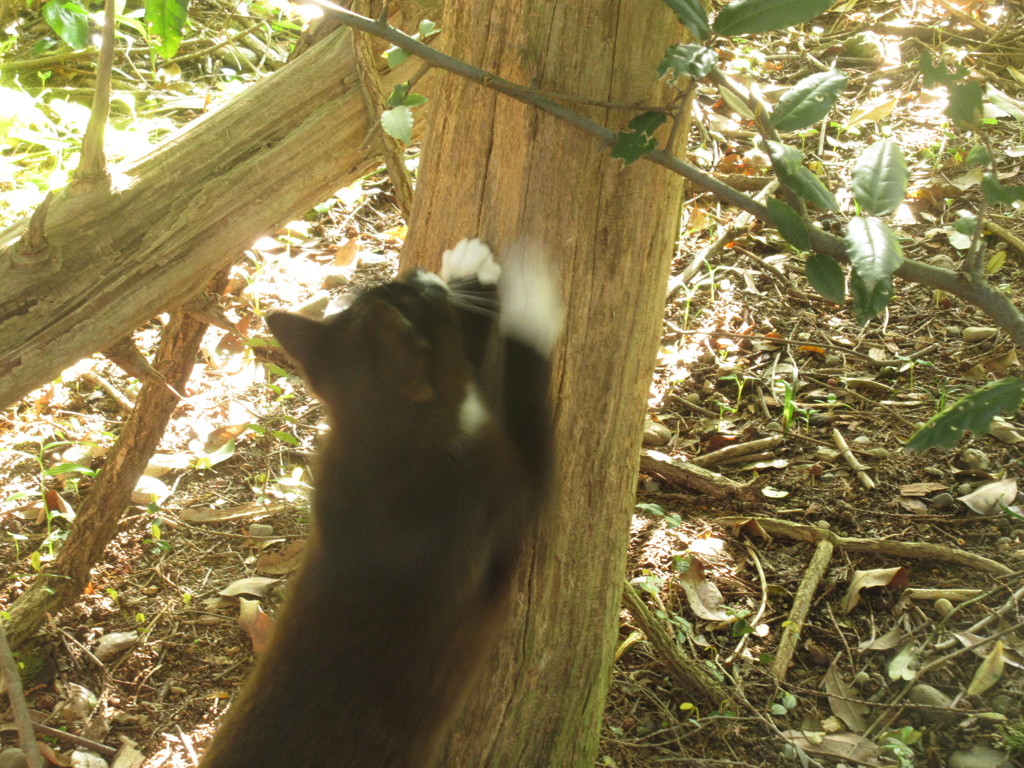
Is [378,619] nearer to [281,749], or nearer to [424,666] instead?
[424,666]

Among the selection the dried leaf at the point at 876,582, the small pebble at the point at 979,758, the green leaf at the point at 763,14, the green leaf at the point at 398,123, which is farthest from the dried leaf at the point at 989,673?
the green leaf at the point at 398,123

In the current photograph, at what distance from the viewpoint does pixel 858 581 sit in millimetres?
3021

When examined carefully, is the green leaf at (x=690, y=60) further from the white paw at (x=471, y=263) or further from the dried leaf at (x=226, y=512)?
the dried leaf at (x=226, y=512)

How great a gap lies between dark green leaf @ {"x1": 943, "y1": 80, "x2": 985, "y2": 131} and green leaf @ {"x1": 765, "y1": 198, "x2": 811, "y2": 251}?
332 millimetres

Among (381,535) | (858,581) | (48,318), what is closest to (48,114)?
(48,318)

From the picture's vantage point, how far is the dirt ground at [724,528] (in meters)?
2.76

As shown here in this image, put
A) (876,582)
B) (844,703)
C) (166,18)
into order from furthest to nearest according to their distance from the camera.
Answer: (876,582) < (844,703) < (166,18)

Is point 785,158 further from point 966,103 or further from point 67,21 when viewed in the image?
point 67,21

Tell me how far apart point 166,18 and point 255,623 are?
6.82 ft

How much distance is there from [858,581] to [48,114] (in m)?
4.91

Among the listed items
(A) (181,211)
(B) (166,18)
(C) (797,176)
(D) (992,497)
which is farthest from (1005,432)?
(B) (166,18)

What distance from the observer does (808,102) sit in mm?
1745

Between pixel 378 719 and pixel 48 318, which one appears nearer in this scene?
pixel 378 719

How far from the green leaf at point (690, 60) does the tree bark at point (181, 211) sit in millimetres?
1604
